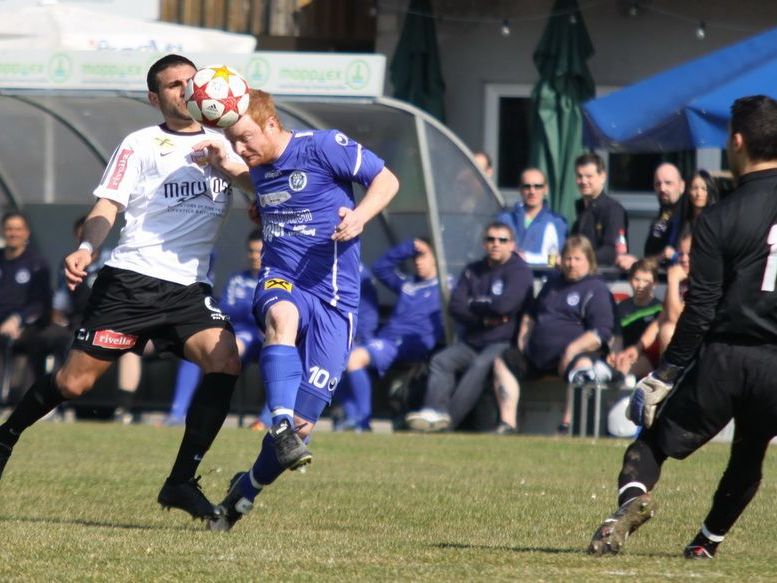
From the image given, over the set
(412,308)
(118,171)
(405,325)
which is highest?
(118,171)

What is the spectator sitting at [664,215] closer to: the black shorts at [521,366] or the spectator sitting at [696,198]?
the spectator sitting at [696,198]

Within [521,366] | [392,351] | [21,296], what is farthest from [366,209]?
[21,296]

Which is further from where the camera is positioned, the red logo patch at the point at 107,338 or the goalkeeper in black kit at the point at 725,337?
the red logo patch at the point at 107,338

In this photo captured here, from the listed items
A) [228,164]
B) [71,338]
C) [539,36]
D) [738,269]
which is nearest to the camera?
[738,269]

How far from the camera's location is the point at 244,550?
6496 mm

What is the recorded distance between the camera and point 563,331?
13.9 meters

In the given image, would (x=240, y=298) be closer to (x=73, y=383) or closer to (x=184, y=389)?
(x=184, y=389)

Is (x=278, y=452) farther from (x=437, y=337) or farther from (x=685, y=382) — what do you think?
(x=437, y=337)

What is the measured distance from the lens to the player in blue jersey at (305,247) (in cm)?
729

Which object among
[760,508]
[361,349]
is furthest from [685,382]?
[361,349]

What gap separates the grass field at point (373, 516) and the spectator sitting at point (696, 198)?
1.87 metres

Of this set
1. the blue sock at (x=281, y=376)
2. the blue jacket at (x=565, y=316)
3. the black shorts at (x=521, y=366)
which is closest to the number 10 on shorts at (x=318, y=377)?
the blue sock at (x=281, y=376)

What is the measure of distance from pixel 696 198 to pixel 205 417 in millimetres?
6662

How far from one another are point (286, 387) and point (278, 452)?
352 mm
